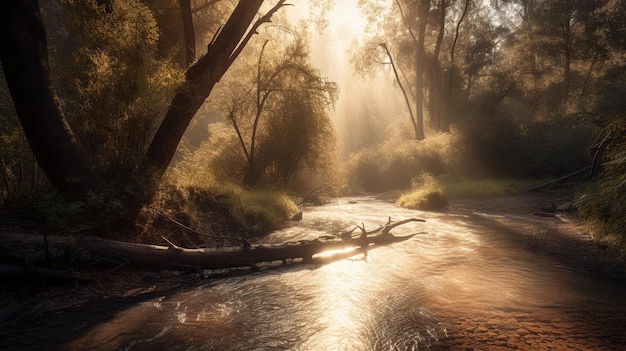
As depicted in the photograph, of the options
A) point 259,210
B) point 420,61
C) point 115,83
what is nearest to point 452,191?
point 259,210

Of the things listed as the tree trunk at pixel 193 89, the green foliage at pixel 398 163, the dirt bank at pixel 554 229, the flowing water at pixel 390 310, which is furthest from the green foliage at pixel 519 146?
the tree trunk at pixel 193 89

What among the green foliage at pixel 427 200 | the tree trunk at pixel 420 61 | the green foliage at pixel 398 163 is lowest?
→ the green foliage at pixel 427 200

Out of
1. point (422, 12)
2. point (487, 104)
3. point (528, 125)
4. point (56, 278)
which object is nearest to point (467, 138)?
point (528, 125)

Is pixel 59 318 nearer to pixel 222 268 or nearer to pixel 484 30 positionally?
pixel 222 268

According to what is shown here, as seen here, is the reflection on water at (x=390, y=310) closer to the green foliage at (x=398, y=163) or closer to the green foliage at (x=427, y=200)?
the green foliage at (x=427, y=200)

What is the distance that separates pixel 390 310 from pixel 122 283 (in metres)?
4.70

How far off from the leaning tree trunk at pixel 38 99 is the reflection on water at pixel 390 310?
3.13 meters

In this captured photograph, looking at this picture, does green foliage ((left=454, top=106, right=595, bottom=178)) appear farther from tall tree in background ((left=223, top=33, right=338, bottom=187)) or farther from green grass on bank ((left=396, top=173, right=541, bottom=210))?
tall tree in background ((left=223, top=33, right=338, bottom=187))

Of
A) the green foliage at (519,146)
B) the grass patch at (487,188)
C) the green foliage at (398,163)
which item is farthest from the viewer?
the green foliage at (398,163)

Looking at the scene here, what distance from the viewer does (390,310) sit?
17.4ft

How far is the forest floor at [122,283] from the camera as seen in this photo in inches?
196

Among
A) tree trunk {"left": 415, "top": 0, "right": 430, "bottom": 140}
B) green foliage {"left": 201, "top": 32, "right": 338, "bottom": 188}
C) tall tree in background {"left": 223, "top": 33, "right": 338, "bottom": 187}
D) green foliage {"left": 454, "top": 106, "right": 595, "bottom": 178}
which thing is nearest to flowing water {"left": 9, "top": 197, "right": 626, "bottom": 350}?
green foliage {"left": 201, "top": 32, "right": 338, "bottom": 188}

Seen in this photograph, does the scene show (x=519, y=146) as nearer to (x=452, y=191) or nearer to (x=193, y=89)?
(x=452, y=191)

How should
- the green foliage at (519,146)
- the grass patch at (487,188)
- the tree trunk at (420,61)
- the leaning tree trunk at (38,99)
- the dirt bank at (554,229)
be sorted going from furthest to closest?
the tree trunk at (420,61), the green foliage at (519,146), the grass patch at (487,188), the dirt bank at (554,229), the leaning tree trunk at (38,99)
